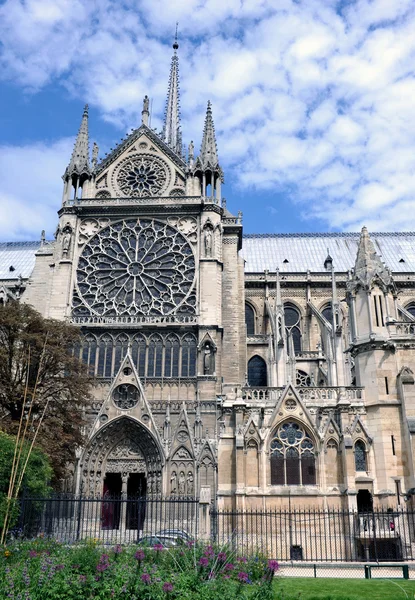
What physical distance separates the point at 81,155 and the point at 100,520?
25508mm

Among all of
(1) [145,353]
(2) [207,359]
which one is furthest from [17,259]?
(2) [207,359]

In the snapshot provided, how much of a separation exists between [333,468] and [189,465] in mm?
7623

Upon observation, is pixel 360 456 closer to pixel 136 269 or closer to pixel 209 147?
pixel 136 269

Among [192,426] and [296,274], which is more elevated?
[296,274]

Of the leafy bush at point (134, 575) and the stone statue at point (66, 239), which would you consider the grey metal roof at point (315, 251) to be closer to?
the stone statue at point (66, 239)

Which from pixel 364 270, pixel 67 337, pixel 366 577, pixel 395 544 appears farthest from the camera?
pixel 67 337

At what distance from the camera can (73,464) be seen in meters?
28.9

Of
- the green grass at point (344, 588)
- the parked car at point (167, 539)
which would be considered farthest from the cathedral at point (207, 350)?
the green grass at point (344, 588)

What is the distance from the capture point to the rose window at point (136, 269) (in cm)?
3456

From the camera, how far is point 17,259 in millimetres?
53688

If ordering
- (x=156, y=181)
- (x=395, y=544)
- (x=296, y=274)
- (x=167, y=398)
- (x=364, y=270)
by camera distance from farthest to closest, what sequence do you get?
(x=296, y=274) < (x=156, y=181) < (x=167, y=398) < (x=364, y=270) < (x=395, y=544)

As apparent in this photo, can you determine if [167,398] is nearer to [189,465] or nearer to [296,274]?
[189,465]

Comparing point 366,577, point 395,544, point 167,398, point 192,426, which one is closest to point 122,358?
point 167,398

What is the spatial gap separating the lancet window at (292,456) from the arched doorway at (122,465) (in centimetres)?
702
